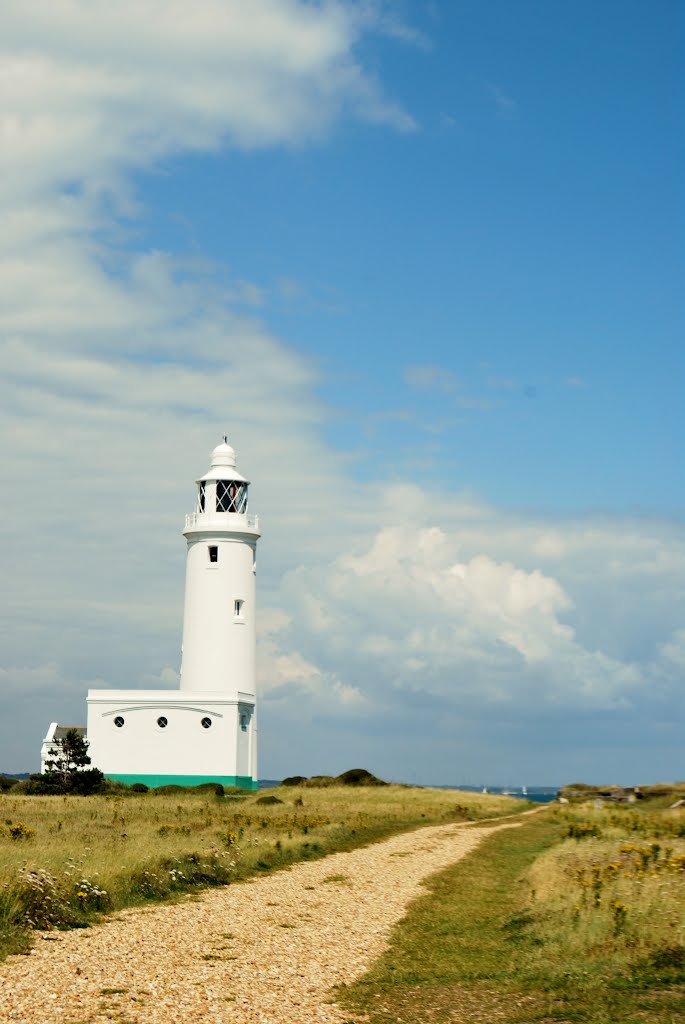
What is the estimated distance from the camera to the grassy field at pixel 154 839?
570 inches

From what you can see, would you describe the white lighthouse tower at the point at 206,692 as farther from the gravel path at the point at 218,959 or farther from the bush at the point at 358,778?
the gravel path at the point at 218,959

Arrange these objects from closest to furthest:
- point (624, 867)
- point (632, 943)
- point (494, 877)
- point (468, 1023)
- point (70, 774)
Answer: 1. point (468, 1023)
2. point (632, 943)
3. point (624, 867)
4. point (494, 877)
5. point (70, 774)

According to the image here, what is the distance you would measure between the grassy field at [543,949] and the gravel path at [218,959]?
553mm

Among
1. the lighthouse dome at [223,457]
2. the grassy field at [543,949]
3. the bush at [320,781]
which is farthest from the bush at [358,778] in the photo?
the grassy field at [543,949]

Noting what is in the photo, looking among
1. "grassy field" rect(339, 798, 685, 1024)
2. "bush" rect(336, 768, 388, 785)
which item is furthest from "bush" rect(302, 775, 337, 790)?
"grassy field" rect(339, 798, 685, 1024)

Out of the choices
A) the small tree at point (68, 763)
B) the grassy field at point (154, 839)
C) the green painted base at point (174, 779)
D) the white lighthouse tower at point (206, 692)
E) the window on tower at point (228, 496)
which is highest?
the window on tower at point (228, 496)

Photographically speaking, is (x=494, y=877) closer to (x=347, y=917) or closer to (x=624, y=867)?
(x=624, y=867)

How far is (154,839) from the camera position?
22438mm

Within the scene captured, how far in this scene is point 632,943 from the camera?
12.7 metres

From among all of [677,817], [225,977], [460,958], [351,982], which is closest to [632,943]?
[460,958]

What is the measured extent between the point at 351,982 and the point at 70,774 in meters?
33.1

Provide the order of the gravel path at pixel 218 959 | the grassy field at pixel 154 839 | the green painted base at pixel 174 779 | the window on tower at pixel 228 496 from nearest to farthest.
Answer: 1. the gravel path at pixel 218 959
2. the grassy field at pixel 154 839
3. the green painted base at pixel 174 779
4. the window on tower at pixel 228 496

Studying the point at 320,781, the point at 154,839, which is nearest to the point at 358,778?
the point at 320,781

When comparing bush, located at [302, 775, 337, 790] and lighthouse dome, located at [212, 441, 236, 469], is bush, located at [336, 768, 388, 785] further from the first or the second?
lighthouse dome, located at [212, 441, 236, 469]
